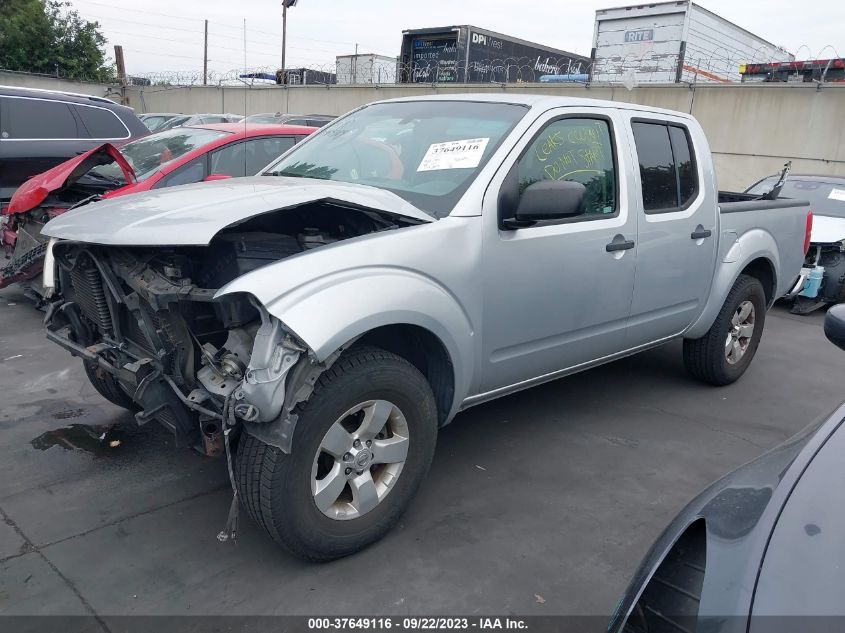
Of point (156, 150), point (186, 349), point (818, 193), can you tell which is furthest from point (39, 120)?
point (818, 193)

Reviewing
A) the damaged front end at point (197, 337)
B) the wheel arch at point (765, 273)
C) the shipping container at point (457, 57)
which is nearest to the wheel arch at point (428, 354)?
the damaged front end at point (197, 337)

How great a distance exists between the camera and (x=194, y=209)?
280 centimetres

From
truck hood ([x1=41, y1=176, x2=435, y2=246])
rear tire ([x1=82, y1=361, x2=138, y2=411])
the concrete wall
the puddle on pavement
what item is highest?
the concrete wall

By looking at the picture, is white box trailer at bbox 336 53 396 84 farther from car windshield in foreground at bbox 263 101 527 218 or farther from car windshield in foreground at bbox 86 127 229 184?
car windshield in foreground at bbox 263 101 527 218

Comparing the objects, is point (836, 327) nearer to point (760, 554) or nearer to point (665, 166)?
point (760, 554)

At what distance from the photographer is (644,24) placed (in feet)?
57.8

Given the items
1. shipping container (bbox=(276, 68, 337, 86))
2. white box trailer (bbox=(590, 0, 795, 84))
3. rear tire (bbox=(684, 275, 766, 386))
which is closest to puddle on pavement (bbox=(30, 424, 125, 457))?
rear tire (bbox=(684, 275, 766, 386))

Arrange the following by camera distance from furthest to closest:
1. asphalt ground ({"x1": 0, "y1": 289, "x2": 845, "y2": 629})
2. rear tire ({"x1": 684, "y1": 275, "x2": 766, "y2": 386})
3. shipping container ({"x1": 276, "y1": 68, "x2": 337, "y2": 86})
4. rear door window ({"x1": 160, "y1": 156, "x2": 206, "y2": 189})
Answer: shipping container ({"x1": 276, "y1": 68, "x2": 337, "y2": 86}), rear door window ({"x1": 160, "y1": 156, "x2": 206, "y2": 189}), rear tire ({"x1": 684, "y1": 275, "x2": 766, "y2": 386}), asphalt ground ({"x1": 0, "y1": 289, "x2": 845, "y2": 629})

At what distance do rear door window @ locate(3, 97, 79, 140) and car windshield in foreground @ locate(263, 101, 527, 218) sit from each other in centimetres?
562

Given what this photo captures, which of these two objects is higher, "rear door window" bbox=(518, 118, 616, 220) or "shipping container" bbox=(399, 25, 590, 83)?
"shipping container" bbox=(399, 25, 590, 83)

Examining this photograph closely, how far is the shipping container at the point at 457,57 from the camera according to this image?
65.5ft

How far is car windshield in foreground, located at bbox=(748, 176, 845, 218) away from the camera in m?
8.39

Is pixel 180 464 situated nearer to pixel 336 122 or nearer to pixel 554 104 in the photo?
pixel 336 122

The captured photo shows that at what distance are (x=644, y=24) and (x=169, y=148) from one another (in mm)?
14674
